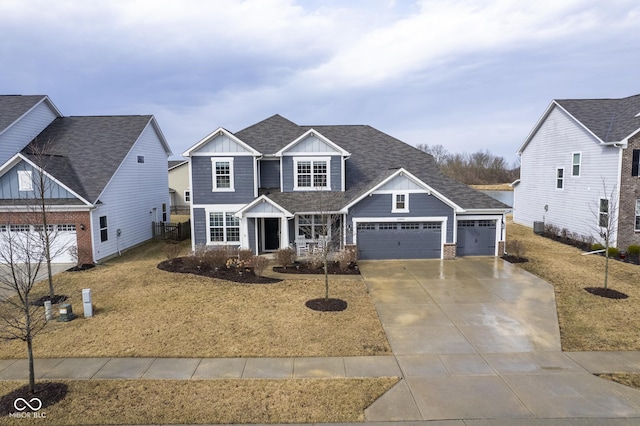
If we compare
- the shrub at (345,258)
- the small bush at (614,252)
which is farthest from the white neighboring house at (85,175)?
the small bush at (614,252)

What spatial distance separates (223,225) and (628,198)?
74.5 feet

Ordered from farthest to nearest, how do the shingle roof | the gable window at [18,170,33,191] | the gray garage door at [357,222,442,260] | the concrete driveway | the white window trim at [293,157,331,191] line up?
the white window trim at [293,157,331,191], the shingle roof, the gray garage door at [357,222,442,260], the gable window at [18,170,33,191], the concrete driveway

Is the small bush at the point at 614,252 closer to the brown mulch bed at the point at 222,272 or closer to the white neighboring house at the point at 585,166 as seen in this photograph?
the white neighboring house at the point at 585,166

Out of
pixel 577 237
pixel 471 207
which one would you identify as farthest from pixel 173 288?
pixel 577 237

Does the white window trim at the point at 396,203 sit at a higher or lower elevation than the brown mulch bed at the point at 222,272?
higher

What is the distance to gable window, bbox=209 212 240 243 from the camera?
67.4 ft

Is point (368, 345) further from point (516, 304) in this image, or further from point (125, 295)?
point (125, 295)

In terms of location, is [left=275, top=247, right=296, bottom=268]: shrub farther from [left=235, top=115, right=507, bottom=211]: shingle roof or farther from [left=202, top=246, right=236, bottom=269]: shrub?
[left=235, top=115, right=507, bottom=211]: shingle roof

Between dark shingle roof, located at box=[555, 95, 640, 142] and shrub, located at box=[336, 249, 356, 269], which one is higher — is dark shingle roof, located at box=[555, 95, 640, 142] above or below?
above

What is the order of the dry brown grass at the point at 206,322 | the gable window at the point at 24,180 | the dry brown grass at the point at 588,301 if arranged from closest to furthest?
the dry brown grass at the point at 206,322, the dry brown grass at the point at 588,301, the gable window at the point at 24,180

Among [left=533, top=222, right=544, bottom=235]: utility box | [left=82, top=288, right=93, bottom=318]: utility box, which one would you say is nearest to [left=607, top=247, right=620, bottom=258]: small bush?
[left=533, top=222, right=544, bottom=235]: utility box

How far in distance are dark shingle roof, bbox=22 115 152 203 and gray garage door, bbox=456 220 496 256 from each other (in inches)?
776

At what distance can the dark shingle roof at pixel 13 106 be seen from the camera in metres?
21.4

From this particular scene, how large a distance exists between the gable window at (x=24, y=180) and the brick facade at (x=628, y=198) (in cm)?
3152
